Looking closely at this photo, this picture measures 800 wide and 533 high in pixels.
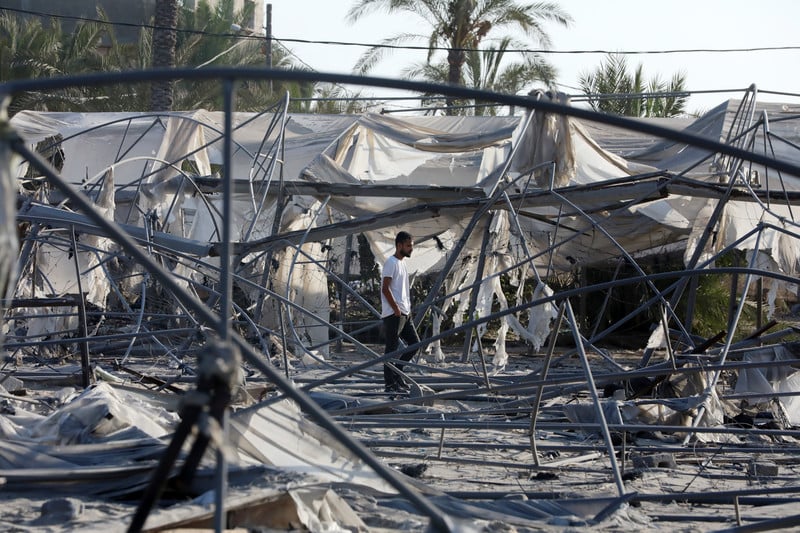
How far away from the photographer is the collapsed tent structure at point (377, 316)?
3982 millimetres

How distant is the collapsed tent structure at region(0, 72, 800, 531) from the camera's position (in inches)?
157

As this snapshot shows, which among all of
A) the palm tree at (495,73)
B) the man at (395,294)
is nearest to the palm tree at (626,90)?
the palm tree at (495,73)

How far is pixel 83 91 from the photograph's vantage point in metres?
26.6

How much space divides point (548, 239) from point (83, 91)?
16.5m

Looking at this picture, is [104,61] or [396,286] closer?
[396,286]

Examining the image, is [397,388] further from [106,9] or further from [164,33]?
[106,9]

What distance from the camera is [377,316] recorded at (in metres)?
10.6

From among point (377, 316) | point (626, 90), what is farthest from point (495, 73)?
point (377, 316)

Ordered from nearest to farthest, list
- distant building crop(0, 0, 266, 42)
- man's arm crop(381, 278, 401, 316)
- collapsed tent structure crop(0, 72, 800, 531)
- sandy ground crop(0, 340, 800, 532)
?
sandy ground crop(0, 340, 800, 532)
collapsed tent structure crop(0, 72, 800, 531)
man's arm crop(381, 278, 401, 316)
distant building crop(0, 0, 266, 42)

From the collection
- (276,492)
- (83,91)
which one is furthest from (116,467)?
(83,91)

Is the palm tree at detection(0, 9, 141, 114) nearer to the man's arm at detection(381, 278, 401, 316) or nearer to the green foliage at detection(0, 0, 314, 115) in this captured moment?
the green foliage at detection(0, 0, 314, 115)

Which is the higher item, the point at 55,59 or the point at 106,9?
the point at 106,9

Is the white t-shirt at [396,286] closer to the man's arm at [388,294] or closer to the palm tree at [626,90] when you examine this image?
the man's arm at [388,294]

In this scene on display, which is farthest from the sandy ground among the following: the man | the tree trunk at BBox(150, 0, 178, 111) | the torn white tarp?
the tree trunk at BBox(150, 0, 178, 111)
